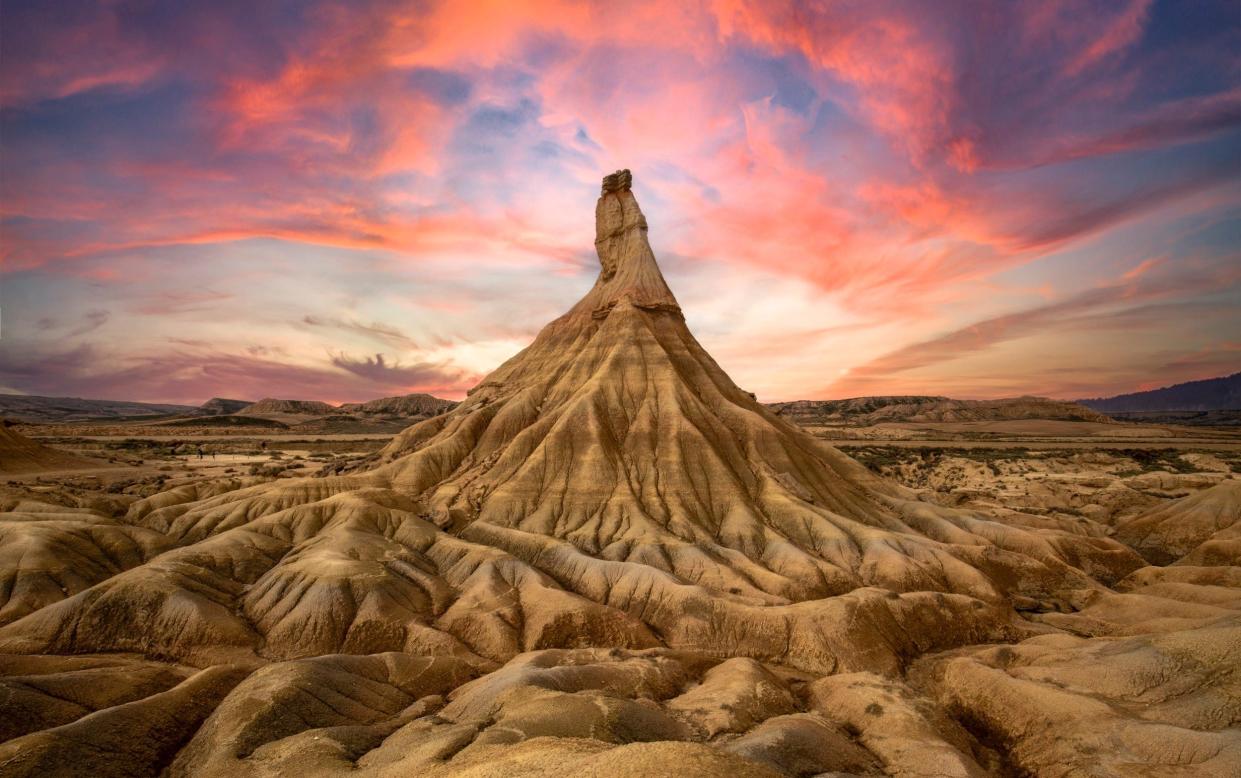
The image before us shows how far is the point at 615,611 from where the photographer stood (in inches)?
1458

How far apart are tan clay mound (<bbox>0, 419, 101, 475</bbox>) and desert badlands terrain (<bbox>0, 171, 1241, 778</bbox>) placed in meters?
25.9

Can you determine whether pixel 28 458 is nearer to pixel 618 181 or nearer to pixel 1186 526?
pixel 618 181

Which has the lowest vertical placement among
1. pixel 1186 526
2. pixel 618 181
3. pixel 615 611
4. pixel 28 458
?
pixel 615 611

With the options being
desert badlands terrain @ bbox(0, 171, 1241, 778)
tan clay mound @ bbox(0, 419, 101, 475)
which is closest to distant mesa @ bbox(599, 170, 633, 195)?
desert badlands terrain @ bbox(0, 171, 1241, 778)

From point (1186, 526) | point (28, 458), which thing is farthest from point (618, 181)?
point (28, 458)

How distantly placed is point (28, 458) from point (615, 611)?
109926mm

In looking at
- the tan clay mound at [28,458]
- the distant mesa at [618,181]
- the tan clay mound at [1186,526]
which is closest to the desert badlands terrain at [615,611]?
the tan clay mound at [1186,526]

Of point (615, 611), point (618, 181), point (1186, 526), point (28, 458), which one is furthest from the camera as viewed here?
point (28, 458)

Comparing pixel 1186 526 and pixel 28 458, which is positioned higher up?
pixel 28 458

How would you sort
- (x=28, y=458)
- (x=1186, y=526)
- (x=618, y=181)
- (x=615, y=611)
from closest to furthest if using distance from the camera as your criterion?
(x=615, y=611)
(x=1186, y=526)
(x=618, y=181)
(x=28, y=458)

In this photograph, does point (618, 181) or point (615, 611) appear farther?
point (618, 181)

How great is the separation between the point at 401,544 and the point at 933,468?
365 feet

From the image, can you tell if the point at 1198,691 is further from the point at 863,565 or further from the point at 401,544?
the point at 401,544

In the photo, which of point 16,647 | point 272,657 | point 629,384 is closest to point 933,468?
point 629,384
